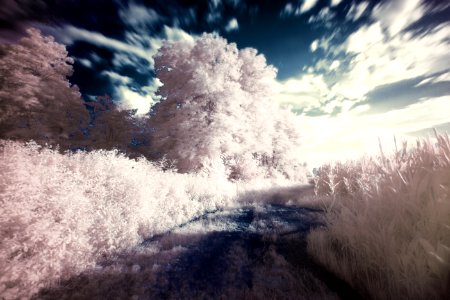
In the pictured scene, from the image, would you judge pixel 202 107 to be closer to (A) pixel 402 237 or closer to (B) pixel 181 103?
(B) pixel 181 103

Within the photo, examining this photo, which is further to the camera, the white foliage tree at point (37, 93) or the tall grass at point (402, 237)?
the white foliage tree at point (37, 93)

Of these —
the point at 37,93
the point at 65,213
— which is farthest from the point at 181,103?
the point at 65,213

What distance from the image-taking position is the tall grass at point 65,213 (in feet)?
10.6

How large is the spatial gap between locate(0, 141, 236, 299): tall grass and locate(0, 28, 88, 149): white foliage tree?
1044cm

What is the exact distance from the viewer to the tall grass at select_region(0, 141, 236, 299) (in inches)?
127

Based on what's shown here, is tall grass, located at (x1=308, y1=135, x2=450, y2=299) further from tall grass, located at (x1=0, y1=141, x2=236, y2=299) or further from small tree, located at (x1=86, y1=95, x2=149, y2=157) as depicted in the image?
small tree, located at (x1=86, y1=95, x2=149, y2=157)

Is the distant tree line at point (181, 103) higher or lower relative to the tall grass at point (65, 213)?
higher

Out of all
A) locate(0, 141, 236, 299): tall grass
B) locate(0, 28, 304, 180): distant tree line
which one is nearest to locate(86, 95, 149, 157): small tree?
locate(0, 28, 304, 180): distant tree line

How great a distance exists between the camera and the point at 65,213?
409 centimetres

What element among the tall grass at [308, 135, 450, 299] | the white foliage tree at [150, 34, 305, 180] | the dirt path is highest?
the white foliage tree at [150, 34, 305, 180]

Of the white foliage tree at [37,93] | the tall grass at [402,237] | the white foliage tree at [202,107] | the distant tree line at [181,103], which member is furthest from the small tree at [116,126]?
the tall grass at [402,237]

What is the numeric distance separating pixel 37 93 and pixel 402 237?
18.5 meters

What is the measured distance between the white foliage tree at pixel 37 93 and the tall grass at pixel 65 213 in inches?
411

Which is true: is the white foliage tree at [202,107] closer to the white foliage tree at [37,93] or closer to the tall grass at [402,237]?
the white foliage tree at [37,93]
